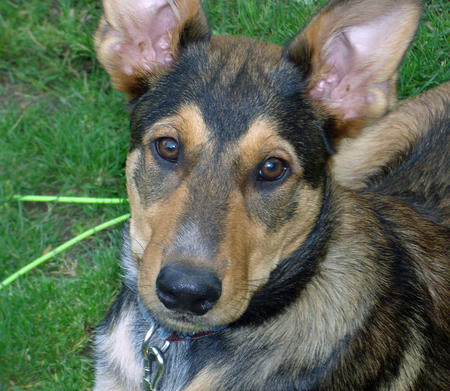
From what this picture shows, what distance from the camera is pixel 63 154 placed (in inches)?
233

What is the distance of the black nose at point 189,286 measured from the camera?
9.64 ft

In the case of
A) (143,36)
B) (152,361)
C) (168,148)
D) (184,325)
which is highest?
(143,36)

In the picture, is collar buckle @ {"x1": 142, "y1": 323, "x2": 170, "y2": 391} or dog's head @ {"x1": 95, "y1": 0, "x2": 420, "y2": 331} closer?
dog's head @ {"x1": 95, "y1": 0, "x2": 420, "y2": 331}

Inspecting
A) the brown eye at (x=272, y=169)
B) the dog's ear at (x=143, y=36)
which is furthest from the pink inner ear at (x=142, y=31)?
the brown eye at (x=272, y=169)

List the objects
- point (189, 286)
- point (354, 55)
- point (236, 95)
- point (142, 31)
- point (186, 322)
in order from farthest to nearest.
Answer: point (142, 31) → point (354, 55) → point (236, 95) → point (186, 322) → point (189, 286)

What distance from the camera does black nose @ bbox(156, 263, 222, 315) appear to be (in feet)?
9.64

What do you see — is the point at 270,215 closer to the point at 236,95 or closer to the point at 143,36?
the point at 236,95

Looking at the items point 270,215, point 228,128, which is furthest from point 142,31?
point 270,215

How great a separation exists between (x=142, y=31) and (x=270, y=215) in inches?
46.9

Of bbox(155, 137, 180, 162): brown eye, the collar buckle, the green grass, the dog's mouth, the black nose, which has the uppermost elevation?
bbox(155, 137, 180, 162): brown eye

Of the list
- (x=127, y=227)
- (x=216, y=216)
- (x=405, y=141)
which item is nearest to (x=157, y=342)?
(x=127, y=227)

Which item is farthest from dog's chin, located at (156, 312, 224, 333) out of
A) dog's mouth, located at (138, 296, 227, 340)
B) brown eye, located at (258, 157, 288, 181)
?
brown eye, located at (258, 157, 288, 181)

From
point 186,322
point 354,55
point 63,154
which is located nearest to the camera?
point 186,322

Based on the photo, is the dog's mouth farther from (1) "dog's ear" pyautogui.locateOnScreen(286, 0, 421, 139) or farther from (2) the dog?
(1) "dog's ear" pyautogui.locateOnScreen(286, 0, 421, 139)
